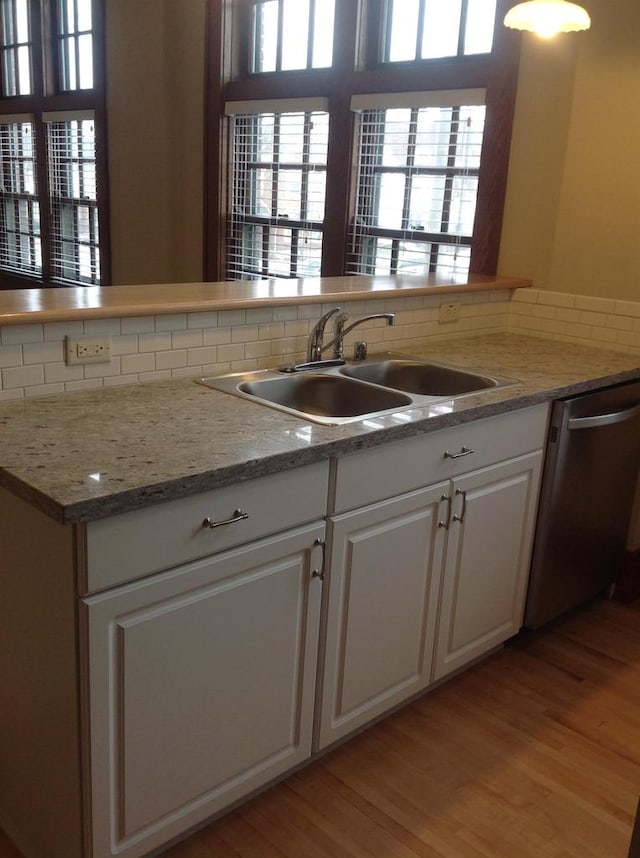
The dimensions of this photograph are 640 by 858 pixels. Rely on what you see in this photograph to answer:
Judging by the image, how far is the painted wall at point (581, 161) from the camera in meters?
2.89

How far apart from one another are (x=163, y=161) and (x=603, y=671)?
3.99m

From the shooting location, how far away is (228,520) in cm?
162

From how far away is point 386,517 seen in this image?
2018mm

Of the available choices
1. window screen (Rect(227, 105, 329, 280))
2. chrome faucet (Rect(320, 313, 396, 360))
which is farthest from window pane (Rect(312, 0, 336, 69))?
chrome faucet (Rect(320, 313, 396, 360))

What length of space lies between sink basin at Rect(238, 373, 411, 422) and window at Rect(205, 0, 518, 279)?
133cm

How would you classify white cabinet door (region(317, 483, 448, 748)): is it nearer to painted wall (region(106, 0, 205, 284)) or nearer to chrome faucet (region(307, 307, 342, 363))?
chrome faucet (region(307, 307, 342, 363))

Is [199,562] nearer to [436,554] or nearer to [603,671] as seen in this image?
[436,554]

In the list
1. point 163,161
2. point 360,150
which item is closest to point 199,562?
point 360,150

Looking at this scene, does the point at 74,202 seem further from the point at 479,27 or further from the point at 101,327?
the point at 101,327

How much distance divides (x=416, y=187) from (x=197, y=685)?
9.92 feet

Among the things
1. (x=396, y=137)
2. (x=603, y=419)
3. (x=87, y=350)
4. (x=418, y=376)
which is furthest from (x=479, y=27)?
(x=87, y=350)

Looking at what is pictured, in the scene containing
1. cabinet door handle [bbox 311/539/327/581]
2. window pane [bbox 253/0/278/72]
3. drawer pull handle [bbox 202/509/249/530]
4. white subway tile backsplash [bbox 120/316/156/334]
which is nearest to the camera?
drawer pull handle [bbox 202/509/249/530]

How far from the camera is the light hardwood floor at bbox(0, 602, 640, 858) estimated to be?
6.22 ft

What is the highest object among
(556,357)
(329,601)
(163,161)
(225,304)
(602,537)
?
(163,161)
